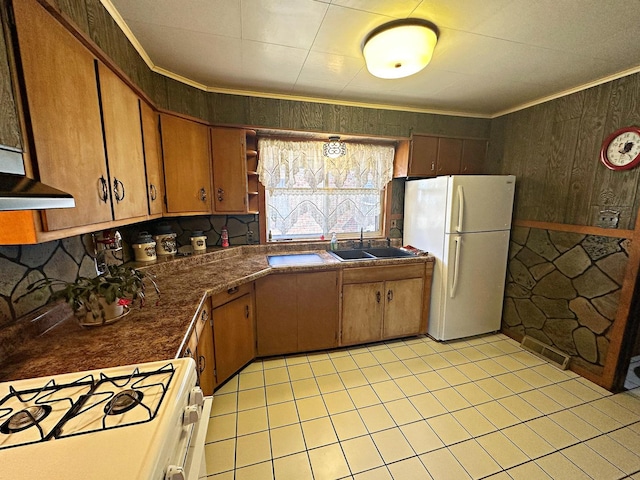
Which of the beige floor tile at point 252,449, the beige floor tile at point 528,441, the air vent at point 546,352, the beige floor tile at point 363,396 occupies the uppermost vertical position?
the air vent at point 546,352

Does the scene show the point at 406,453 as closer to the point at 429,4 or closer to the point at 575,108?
the point at 429,4

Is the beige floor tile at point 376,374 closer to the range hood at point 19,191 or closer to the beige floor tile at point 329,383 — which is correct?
the beige floor tile at point 329,383

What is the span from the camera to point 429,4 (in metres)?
1.29

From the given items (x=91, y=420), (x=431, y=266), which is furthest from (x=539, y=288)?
(x=91, y=420)

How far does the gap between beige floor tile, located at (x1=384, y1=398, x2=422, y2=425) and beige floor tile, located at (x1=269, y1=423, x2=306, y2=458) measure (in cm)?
64

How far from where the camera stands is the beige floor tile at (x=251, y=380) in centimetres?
204

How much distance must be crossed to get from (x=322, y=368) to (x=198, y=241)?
1583 mm

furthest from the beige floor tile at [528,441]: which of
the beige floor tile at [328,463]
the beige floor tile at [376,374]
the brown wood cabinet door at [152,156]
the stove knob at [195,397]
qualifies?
the brown wood cabinet door at [152,156]

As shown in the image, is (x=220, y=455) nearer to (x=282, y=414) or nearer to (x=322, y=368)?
(x=282, y=414)

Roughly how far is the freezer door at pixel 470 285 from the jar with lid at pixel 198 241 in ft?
7.48

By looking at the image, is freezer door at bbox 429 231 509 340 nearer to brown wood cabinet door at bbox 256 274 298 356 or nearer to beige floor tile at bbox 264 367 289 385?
brown wood cabinet door at bbox 256 274 298 356

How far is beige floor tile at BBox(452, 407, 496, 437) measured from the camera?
1664 mm

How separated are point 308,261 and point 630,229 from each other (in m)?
2.44

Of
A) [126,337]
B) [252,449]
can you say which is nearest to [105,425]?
[126,337]
